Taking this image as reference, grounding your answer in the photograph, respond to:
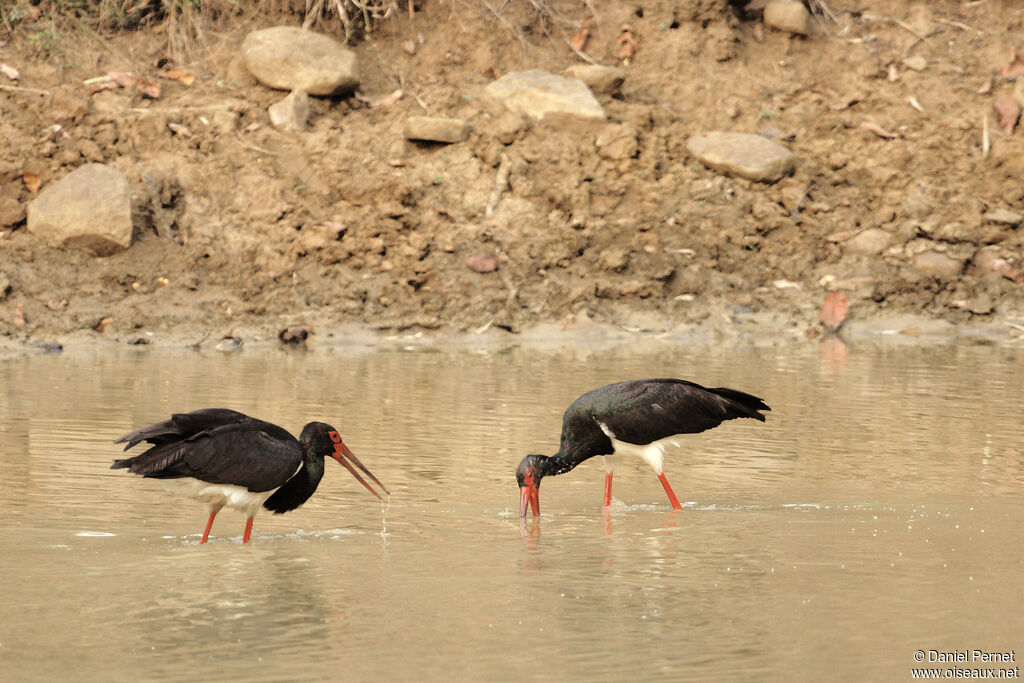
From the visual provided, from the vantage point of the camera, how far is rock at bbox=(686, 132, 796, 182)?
16.4 meters

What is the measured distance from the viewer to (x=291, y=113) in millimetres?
16156

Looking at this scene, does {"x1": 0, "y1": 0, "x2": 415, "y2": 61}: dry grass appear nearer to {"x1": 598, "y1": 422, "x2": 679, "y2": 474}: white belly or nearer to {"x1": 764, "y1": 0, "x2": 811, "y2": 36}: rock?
{"x1": 764, "y1": 0, "x2": 811, "y2": 36}: rock

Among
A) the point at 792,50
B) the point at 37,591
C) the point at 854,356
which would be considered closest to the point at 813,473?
the point at 37,591

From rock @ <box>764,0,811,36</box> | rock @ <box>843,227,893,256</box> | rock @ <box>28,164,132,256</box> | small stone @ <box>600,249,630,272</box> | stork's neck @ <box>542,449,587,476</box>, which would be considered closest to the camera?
stork's neck @ <box>542,449,587,476</box>

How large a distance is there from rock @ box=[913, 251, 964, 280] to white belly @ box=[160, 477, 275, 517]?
429 inches

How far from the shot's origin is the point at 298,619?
17.6 feet

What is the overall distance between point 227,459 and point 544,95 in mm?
10853

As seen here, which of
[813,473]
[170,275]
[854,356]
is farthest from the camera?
[170,275]

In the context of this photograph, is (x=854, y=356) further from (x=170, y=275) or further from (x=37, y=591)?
(x=37, y=591)

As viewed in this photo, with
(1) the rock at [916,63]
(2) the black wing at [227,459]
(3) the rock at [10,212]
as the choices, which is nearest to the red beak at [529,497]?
(2) the black wing at [227,459]

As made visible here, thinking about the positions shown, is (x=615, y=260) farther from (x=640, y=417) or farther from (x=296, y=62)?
(x=640, y=417)

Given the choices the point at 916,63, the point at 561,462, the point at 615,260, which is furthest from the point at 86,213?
the point at 916,63

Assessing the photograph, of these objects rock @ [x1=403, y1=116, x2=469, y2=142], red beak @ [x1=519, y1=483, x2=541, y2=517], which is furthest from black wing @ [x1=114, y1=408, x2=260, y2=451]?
rock @ [x1=403, y1=116, x2=469, y2=142]

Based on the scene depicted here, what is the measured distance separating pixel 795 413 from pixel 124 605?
6.02 m
